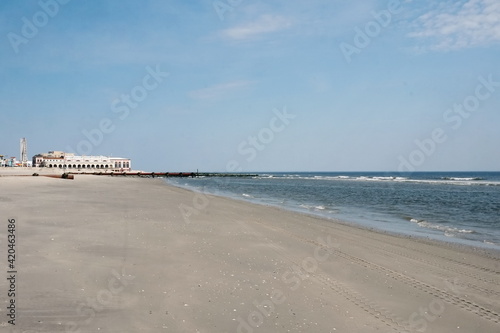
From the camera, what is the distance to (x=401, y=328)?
577 centimetres

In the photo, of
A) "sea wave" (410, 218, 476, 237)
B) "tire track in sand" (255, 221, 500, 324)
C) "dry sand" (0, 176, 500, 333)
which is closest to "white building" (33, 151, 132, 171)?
"sea wave" (410, 218, 476, 237)

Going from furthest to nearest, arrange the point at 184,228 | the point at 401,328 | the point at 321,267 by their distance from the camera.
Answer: the point at 184,228, the point at 321,267, the point at 401,328

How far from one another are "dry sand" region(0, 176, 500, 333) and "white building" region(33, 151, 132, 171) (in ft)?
510

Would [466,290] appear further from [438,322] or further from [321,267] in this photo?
[321,267]

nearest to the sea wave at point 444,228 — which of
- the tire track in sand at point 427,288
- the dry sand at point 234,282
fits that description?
the dry sand at point 234,282

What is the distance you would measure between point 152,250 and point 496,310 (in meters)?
7.76

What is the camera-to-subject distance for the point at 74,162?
6417 inches

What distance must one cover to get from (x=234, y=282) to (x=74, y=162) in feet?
571

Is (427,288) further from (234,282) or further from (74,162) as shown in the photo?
(74,162)

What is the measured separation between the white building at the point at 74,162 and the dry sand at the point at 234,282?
155 m

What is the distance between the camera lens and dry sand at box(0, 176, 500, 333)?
5594 mm

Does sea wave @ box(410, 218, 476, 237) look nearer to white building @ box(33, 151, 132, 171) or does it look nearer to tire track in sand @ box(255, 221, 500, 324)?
tire track in sand @ box(255, 221, 500, 324)

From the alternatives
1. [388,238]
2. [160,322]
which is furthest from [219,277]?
[388,238]

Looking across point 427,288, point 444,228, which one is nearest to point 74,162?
point 444,228
